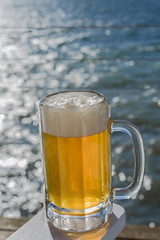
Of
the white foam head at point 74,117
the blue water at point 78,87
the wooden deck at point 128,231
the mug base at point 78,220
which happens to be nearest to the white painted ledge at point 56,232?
the mug base at point 78,220

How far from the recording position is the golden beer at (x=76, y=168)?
20.9 inches

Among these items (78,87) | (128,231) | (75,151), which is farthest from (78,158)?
(78,87)

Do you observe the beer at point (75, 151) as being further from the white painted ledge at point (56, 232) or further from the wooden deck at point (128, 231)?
the wooden deck at point (128, 231)

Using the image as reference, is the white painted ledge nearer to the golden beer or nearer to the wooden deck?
the golden beer

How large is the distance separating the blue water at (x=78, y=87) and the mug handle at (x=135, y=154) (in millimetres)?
947

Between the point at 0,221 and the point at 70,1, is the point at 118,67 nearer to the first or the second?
the point at 0,221

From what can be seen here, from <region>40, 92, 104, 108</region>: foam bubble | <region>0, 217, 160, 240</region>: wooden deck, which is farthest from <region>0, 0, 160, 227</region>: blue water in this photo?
<region>40, 92, 104, 108</region>: foam bubble

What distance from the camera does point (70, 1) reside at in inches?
872

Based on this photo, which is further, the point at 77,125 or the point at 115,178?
the point at 115,178

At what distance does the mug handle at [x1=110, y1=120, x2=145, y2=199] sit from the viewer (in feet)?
1.90

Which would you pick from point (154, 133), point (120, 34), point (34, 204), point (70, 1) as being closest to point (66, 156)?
point (34, 204)

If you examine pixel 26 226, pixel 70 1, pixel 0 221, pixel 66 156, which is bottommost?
pixel 70 1

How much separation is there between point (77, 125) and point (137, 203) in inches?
87.2

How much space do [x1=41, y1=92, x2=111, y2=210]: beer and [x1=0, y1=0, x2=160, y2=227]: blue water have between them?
3.20 ft
